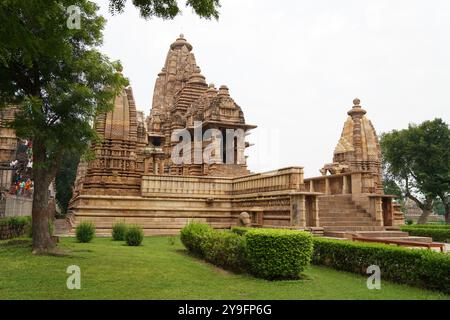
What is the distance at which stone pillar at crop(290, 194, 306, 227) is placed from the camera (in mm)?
14508

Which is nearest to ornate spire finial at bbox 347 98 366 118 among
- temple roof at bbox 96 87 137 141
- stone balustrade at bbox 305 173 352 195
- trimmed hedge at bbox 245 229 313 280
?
stone balustrade at bbox 305 173 352 195

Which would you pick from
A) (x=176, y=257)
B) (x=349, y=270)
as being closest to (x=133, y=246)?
(x=176, y=257)

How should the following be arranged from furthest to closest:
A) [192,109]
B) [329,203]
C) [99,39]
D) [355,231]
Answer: [192,109], [329,203], [355,231], [99,39]

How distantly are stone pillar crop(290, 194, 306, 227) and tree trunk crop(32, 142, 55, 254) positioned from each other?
8.46 m

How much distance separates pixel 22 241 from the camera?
42.3 ft

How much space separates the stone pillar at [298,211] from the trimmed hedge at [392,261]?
3.82 metres

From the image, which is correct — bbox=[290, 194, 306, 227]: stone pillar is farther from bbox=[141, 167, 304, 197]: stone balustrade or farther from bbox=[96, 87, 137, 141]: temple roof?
bbox=[96, 87, 137, 141]: temple roof

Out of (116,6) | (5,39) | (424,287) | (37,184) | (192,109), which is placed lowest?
(424,287)

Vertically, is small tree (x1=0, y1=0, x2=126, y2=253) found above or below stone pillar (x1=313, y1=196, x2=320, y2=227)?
above

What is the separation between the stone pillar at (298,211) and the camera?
1451 centimetres

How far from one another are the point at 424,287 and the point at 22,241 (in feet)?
39.4

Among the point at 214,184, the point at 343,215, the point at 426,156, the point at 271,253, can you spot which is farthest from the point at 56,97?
the point at 426,156

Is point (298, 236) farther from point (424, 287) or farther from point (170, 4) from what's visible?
point (170, 4)

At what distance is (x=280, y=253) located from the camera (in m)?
8.23
